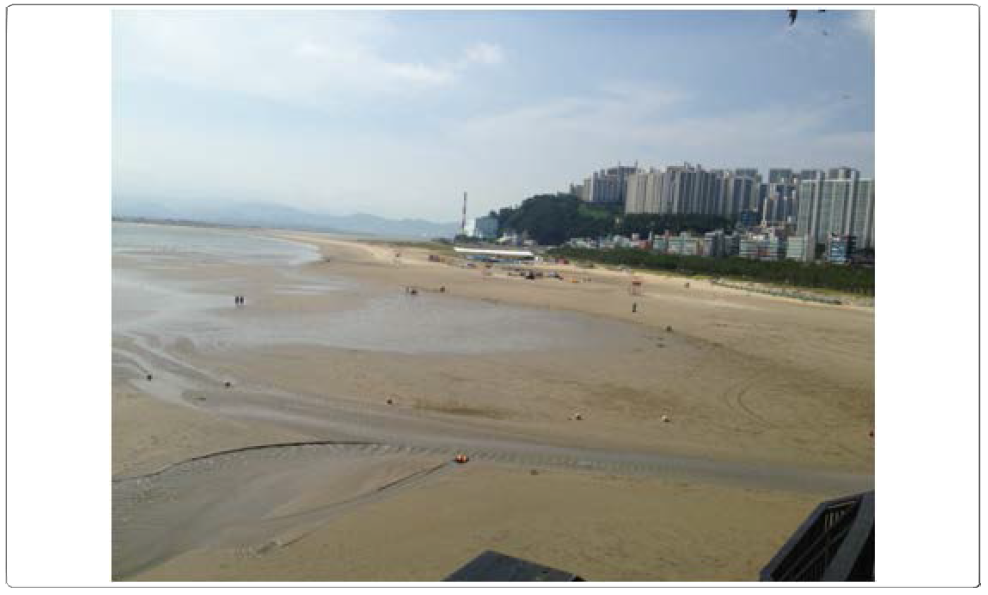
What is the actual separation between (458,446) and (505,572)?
15.3ft

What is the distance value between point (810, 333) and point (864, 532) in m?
18.1

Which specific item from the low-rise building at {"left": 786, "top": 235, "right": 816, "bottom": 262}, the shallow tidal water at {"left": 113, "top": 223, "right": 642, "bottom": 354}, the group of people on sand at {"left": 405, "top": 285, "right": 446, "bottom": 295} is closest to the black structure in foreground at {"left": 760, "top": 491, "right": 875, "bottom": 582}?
the shallow tidal water at {"left": 113, "top": 223, "right": 642, "bottom": 354}

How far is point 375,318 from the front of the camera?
1778 centimetres

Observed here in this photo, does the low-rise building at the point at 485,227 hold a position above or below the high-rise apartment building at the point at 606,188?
below

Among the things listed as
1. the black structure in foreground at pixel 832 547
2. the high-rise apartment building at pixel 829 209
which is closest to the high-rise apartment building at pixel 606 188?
the high-rise apartment building at pixel 829 209

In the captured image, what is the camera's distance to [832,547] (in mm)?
3506

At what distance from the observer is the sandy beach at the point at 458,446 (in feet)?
16.4

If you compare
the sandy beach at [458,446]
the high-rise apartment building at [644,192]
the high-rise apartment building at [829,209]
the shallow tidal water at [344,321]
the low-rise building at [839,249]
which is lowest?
the sandy beach at [458,446]

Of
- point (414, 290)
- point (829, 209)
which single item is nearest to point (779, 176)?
point (829, 209)

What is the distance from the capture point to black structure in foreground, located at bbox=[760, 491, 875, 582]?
2.82 m

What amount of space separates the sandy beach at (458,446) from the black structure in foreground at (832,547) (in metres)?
1.46

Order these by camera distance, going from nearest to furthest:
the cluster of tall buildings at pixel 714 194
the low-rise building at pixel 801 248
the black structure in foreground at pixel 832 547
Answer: the black structure in foreground at pixel 832 547, the low-rise building at pixel 801 248, the cluster of tall buildings at pixel 714 194

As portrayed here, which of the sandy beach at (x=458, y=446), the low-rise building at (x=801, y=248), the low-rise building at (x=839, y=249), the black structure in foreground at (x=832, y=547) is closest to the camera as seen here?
the black structure in foreground at (x=832, y=547)

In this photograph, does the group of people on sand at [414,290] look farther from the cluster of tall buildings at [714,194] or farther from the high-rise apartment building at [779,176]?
the high-rise apartment building at [779,176]
